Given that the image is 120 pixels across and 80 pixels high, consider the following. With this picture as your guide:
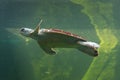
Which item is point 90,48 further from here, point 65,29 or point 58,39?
point 65,29

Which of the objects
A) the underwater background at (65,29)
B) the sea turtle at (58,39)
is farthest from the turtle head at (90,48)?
the underwater background at (65,29)

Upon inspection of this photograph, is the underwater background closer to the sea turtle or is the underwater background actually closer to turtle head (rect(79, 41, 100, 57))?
the sea turtle

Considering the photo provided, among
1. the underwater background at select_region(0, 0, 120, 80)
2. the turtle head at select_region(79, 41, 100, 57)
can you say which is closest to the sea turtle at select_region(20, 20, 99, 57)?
the turtle head at select_region(79, 41, 100, 57)

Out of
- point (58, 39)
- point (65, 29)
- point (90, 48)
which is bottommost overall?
point (65, 29)

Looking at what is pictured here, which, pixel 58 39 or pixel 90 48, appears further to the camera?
pixel 58 39

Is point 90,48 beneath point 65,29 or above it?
above

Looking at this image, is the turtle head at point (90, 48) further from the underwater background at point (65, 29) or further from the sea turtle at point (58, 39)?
the underwater background at point (65, 29)

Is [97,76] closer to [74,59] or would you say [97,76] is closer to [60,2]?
[74,59]

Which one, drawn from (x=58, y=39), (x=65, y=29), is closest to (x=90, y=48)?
(x=58, y=39)
